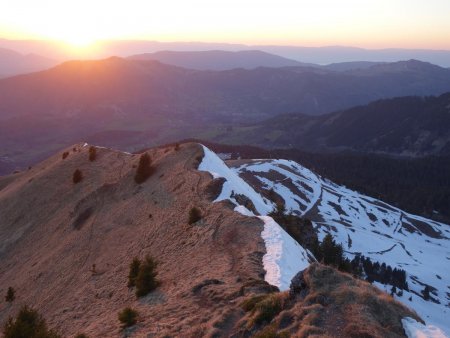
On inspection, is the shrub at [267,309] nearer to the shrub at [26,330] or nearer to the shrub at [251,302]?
the shrub at [251,302]

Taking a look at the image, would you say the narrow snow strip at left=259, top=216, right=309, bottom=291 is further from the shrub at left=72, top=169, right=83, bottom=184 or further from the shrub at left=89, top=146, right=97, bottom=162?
the shrub at left=89, top=146, right=97, bottom=162

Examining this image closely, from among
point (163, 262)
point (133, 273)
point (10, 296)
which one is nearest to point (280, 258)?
point (163, 262)

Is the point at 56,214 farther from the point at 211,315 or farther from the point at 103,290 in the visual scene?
the point at 211,315

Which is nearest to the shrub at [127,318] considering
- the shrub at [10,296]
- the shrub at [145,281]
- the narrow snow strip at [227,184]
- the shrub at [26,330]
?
the shrub at [26,330]

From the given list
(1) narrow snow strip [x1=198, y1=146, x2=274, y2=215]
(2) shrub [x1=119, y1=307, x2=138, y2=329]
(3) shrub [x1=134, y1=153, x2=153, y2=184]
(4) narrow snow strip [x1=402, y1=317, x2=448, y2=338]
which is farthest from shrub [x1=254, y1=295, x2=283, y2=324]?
(3) shrub [x1=134, y1=153, x2=153, y2=184]

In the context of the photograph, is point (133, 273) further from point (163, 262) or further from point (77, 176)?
point (77, 176)

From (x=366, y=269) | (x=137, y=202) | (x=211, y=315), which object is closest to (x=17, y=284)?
(x=137, y=202)
